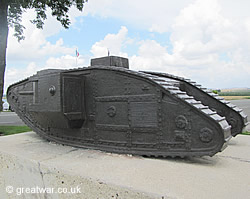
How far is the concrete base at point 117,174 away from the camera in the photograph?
2.43 m

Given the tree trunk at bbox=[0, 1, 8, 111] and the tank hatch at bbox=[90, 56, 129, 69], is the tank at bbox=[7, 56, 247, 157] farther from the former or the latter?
the tree trunk at bbox=[0, 1, 8, 111]

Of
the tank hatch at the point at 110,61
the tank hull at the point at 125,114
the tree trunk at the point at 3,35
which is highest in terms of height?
the tree trunk at the point at 3,35

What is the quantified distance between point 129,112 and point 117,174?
3.58ft

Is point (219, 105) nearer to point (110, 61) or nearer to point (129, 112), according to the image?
point (129, 112)

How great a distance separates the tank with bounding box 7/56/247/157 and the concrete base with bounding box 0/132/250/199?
0.24 m

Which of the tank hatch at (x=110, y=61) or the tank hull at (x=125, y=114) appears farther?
the tank hatch at (x=110, y=61)

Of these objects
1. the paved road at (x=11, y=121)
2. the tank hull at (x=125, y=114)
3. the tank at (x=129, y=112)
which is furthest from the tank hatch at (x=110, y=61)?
the paved road at (x=11, y=121)

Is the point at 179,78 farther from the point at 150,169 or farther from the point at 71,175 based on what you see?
the point at 71,175

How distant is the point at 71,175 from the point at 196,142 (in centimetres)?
171

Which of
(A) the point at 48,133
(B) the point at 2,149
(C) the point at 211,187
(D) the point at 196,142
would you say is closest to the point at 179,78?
(D) the point at 196,142

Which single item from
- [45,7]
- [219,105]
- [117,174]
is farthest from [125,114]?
[45,7]

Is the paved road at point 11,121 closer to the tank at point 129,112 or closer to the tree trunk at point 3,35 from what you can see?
the tree trunk at point 3,35

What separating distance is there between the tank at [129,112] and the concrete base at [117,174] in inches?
9.4

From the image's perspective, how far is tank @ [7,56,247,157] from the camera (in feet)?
10.3
